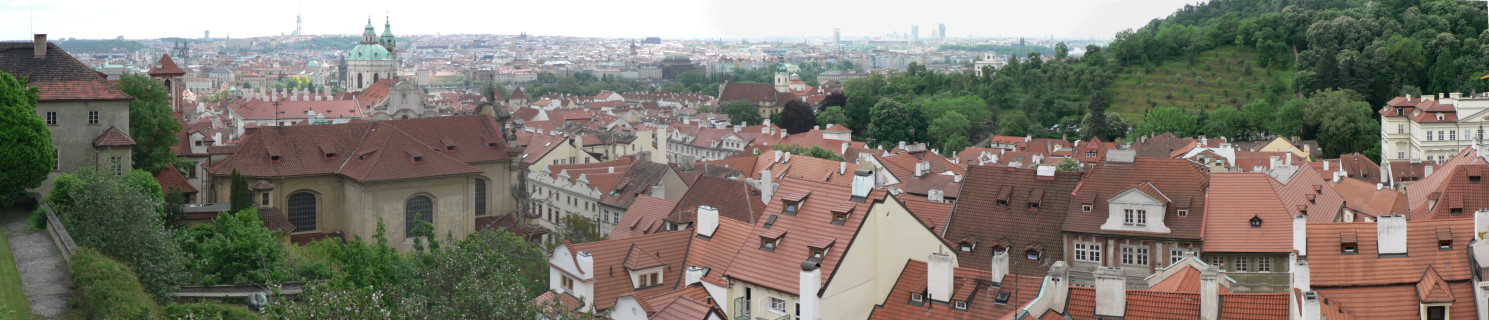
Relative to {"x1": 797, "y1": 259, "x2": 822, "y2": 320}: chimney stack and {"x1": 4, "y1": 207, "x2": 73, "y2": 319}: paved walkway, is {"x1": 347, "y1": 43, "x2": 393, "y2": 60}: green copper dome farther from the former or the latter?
{"x1": 797, "y1": 259, "x2": 822, "y2": 320}: chimney stack

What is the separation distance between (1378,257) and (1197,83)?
9744cm

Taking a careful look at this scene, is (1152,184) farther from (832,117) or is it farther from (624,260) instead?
(832,117)

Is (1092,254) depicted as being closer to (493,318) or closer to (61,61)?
(493,318)

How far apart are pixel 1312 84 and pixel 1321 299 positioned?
304 feet

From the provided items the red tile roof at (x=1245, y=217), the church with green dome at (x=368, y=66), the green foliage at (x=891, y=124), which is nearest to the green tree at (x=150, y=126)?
the red tile roof at (x=1245, y=217)

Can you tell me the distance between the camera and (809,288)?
28484 mm

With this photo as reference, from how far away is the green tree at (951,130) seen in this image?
113 meters

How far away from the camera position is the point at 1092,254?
124 feet

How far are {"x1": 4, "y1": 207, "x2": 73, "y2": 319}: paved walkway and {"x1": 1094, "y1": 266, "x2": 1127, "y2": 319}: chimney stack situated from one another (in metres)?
19.7

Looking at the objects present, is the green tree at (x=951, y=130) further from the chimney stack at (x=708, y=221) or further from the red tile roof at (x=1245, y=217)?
the chimney stack at (x=708, y=221)

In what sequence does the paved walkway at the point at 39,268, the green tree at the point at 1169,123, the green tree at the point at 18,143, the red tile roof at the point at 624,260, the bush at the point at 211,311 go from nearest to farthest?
the bush at the point at 211,311, the paved walkway at the point at 39,268, the red tile roof at the point at 624,260, the green tree at the point at 18,143, the green tree at the point at 1169,123

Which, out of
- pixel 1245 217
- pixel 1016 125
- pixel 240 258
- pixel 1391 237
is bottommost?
pixel 240 258

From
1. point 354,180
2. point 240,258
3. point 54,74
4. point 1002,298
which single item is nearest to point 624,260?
point 1002,298

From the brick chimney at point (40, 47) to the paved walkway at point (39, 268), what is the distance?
8235 mm
